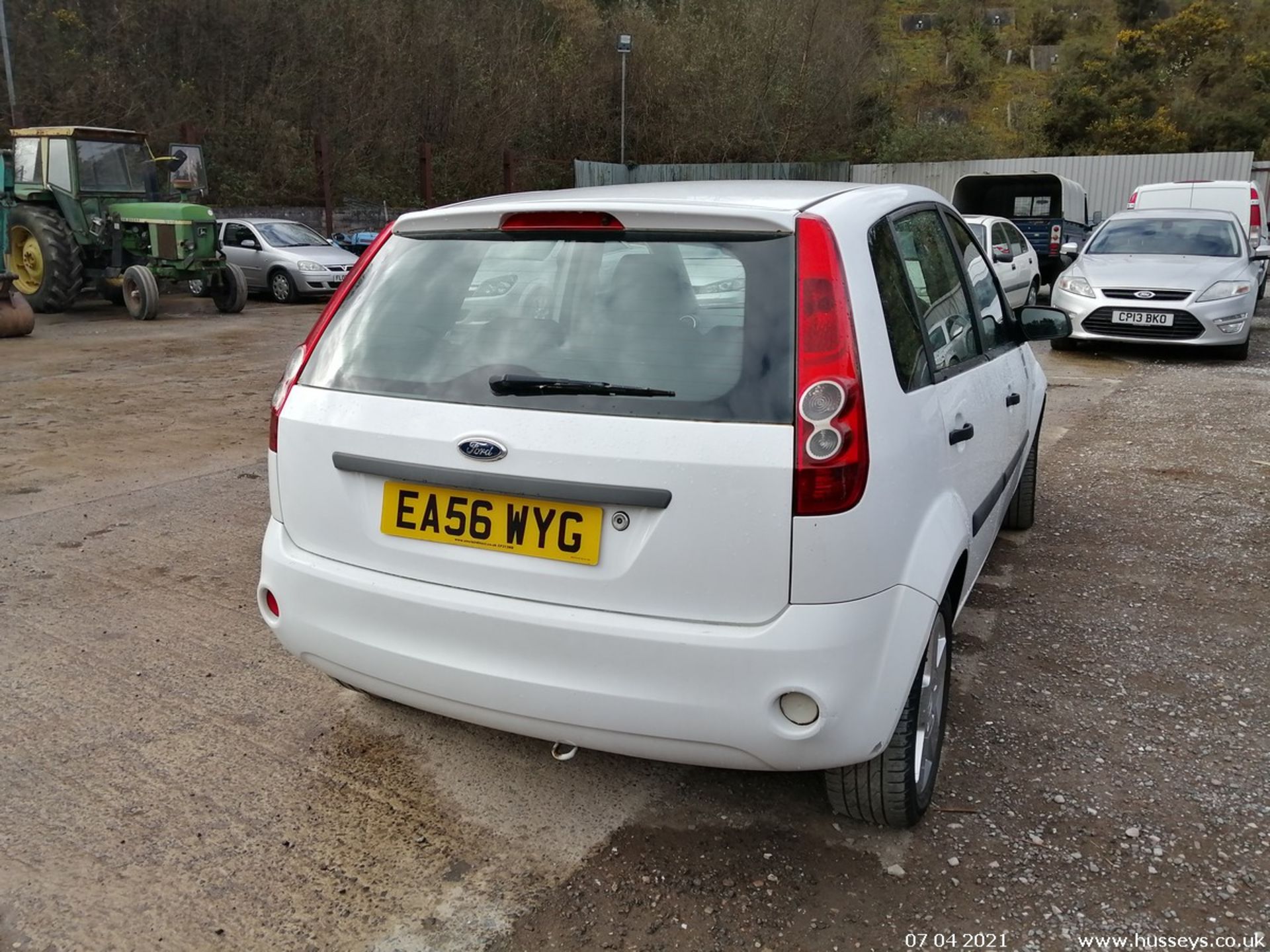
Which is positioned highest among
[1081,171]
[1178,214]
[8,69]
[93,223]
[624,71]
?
[624,71]

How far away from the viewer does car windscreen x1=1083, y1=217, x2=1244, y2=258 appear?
11.3 m

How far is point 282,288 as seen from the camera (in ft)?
56.4

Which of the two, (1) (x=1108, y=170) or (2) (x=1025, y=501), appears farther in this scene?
(1) (x=1108, y=170)

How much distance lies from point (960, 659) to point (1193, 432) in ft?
16.0

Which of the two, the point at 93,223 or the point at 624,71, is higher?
the point at 624,71

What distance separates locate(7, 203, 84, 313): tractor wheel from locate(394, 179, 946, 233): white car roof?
526 inches

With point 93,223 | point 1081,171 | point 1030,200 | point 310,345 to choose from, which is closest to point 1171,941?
point 310,345

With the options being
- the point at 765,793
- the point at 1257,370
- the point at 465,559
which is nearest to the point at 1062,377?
the point at 1257,370

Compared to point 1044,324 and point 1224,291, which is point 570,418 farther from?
point 1224,291

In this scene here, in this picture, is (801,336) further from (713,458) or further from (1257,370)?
(1257,370)

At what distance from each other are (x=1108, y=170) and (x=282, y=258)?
21.8 metres

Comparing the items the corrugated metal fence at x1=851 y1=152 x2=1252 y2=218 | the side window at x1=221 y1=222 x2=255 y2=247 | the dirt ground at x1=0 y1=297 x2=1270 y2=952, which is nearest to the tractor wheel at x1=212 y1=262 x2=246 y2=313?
the side window at x1=221 y1=222 x2=255 y2=247

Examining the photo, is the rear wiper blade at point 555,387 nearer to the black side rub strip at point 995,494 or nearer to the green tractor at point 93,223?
the black side rub strip at point 995,494

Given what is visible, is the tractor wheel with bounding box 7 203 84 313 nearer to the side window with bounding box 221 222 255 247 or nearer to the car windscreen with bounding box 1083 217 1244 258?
the side window with bounding box 221 222 255 247
